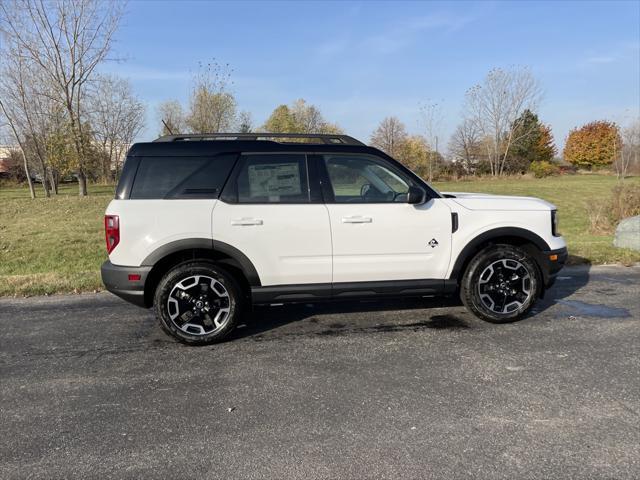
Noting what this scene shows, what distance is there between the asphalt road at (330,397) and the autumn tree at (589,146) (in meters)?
75.1

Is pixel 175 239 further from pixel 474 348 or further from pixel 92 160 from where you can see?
pixel 92 160

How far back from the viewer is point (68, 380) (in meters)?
3.60

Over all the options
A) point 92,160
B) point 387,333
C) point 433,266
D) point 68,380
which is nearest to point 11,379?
point 68,380

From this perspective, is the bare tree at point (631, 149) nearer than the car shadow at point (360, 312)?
No

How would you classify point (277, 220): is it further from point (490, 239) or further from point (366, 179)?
point (490, 239)

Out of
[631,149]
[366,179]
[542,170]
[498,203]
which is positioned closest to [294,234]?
[366,179]

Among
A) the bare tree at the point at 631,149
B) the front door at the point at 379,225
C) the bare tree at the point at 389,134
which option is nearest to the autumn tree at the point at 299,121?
the bare tree at the point at 389,134

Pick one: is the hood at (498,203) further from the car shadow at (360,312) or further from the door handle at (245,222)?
the door handle at (245,222)

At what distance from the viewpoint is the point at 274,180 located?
4371 mm

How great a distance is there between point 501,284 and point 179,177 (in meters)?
3.42

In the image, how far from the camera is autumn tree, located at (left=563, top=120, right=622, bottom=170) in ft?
228

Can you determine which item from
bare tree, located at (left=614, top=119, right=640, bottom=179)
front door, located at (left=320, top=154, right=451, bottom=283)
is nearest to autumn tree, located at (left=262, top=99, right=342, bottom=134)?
Answer: bare tree, located at (left=614, top=119, right=640, bottom=179)

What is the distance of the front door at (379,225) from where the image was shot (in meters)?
4.40

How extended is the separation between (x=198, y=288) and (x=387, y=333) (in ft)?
6.20
